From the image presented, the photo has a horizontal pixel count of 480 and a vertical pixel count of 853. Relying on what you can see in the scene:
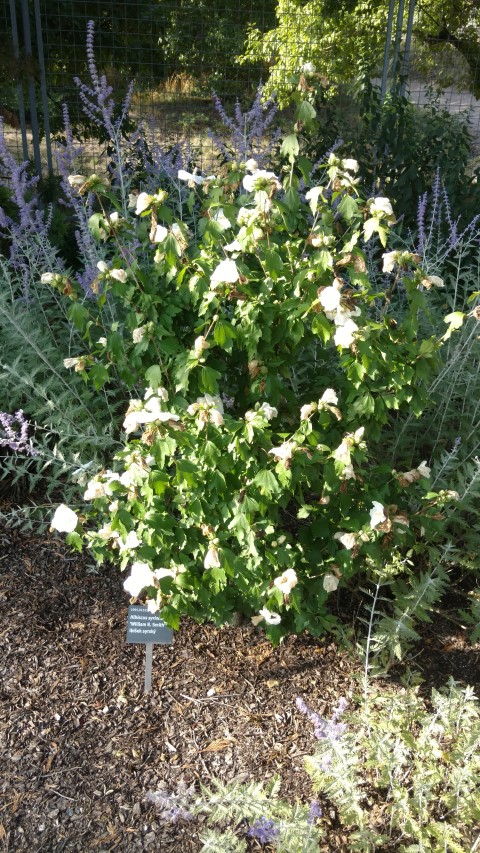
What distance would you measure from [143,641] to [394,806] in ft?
2.98

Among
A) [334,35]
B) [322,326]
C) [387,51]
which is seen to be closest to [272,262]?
[322,326]

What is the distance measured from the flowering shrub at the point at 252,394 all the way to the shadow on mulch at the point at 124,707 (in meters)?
0.33

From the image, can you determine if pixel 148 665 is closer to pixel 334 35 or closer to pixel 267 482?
pixel 267 482

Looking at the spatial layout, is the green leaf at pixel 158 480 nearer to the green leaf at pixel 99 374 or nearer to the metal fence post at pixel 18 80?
the green leaf at pixel 99 374

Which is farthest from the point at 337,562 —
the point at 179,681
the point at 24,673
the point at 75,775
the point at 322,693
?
the point at 24,673

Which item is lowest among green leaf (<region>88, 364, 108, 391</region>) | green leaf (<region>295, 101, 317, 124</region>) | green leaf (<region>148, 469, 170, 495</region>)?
green leaf (<region>148, 469, 170, 495</region>)

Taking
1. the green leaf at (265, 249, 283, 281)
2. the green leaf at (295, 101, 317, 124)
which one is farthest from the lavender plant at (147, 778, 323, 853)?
the green leaf at (295, 101, 317, 124)

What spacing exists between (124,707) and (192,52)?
6.44 metres

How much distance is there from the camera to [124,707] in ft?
8.41

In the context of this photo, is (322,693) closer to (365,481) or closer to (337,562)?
(337,562)

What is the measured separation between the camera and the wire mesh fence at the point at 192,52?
21.1 feet

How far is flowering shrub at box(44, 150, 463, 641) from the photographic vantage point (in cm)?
201

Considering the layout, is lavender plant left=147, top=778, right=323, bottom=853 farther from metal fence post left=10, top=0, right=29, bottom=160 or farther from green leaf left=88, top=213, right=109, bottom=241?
metal fence post left=10, top=0, right=29, bottom=160

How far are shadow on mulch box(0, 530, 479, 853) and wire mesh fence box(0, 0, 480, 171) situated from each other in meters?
4.40
